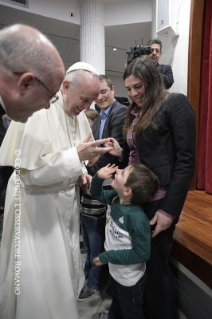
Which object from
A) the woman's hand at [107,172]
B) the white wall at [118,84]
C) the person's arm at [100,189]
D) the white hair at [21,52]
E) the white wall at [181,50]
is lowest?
the person's arm at [100,189]

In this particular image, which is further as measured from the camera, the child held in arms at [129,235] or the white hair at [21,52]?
the child held in arms at [129,235]

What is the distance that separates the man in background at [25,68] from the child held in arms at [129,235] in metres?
0.66

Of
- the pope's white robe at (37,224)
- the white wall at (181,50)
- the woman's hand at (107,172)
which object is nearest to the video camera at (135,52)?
the pope's white robe at (37,224)

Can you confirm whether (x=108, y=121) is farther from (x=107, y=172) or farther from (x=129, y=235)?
(x=129, y=235)

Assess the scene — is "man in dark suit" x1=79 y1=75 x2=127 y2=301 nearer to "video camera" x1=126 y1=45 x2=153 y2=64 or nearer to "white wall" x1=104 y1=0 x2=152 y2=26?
"video camera" x1=126 y1=45 x2=153 y2=64

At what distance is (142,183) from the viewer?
1.19 metres

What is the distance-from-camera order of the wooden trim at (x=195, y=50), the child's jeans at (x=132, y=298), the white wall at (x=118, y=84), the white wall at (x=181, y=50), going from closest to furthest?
the child's jeans at (x=132, y=298) < the wooden trim at (x=195, y=50) < the white wall at (x=181, y=50) < the white wall at (x=118, y=84)

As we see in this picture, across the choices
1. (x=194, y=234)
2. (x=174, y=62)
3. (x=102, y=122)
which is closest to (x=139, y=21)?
(x=174, y=62)

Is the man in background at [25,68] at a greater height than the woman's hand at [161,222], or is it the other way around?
the man in background at [25,68]

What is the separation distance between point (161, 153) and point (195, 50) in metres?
2.09

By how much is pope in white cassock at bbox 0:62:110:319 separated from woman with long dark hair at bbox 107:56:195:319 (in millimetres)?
275

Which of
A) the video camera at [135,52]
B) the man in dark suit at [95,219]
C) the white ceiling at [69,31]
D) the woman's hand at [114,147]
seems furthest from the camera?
the white ceiling at [69,31]

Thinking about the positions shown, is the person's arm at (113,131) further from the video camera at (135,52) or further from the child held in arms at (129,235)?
the video camera at (135,52)

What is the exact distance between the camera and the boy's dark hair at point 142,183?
1.20 meters
